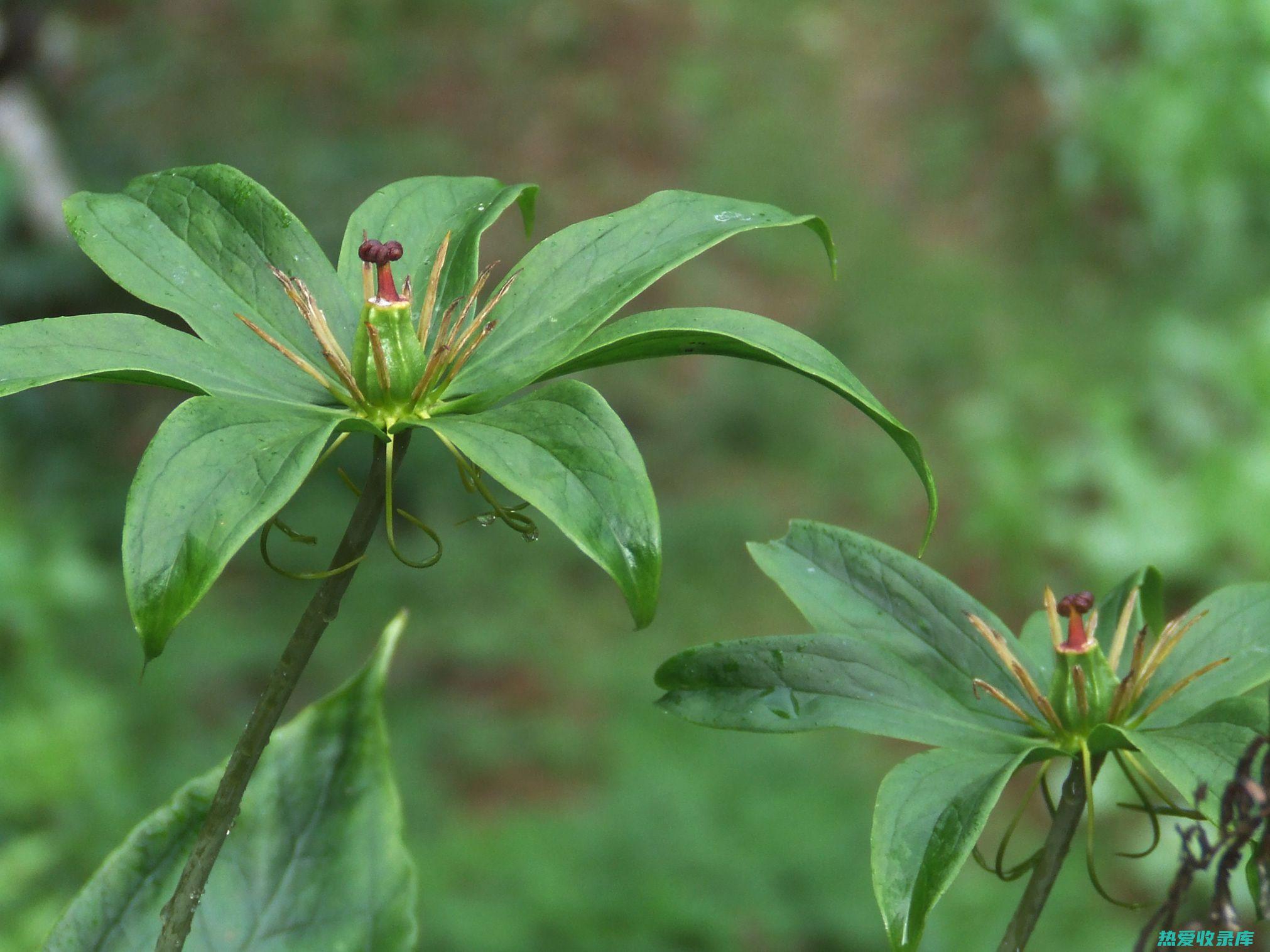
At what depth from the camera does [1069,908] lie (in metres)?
3.74

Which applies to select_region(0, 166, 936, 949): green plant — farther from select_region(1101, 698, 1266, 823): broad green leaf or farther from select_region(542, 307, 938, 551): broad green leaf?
select_region(1101, 698, 1266, 823): broad green leaf

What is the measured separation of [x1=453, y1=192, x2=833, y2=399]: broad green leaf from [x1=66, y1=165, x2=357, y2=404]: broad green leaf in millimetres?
135

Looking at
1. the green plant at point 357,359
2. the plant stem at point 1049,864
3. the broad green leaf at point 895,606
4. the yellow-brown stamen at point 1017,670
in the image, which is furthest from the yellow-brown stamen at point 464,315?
the plant stem at point 1049,864

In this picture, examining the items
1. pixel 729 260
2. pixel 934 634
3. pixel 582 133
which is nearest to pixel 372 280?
pixel 934 634

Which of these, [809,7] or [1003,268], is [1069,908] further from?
[809,7]

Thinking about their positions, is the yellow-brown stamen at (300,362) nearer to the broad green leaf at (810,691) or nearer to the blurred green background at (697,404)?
the broad green leaf at (810,691)

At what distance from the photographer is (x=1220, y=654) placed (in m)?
1.04

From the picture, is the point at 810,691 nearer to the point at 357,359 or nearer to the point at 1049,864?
the point at 1049,864

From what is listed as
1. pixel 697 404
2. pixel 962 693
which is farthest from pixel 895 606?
pixel 697 404

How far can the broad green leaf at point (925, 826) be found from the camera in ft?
2.84

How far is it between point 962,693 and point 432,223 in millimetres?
583

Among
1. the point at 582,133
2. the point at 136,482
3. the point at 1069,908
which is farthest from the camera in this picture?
the point at 582,133

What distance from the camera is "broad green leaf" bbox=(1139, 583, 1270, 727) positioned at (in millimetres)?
1006

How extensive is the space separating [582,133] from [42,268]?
3067 millimetres
